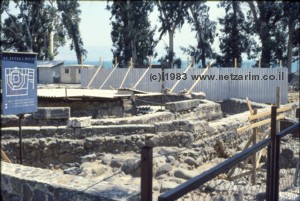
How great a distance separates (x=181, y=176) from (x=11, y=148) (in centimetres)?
401

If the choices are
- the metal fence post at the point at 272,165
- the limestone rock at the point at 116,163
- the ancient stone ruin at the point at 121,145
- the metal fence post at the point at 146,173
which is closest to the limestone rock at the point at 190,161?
the ancient stone ruin at the point at 121,145

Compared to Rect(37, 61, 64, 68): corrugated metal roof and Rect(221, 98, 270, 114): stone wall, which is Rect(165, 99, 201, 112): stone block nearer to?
Rect(221, 98, 270, 114): stone wall

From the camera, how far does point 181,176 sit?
26.5 ft

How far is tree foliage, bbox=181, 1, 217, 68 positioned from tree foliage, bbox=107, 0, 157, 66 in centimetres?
443

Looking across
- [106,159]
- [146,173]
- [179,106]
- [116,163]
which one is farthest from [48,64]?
[146,173]

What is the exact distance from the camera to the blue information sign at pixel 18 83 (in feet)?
21.7

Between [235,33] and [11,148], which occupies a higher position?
[235,33]

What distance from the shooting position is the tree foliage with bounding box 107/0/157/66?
3897 cm

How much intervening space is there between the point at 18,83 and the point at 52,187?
3.13m

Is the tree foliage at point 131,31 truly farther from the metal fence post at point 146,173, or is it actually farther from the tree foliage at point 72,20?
the metal fence post at point 146,173

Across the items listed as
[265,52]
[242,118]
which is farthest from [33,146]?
[265,52]

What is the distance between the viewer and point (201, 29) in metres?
41.4

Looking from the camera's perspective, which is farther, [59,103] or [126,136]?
[59,103]

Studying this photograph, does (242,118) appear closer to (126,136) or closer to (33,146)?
(126,136)
